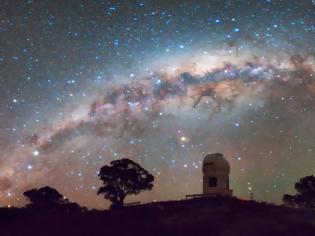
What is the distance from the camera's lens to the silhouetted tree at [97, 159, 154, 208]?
72.2 metres

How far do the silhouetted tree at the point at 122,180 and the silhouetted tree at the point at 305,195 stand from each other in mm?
27832

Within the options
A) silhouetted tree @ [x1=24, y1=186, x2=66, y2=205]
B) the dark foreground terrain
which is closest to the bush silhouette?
silhouetted tree @ [x1=24, y1=186, x2=66, y2=205]

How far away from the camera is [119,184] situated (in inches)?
2869

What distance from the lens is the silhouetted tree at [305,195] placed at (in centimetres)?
7854

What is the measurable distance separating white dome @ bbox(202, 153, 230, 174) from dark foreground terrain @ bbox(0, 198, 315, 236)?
6270 millimetres

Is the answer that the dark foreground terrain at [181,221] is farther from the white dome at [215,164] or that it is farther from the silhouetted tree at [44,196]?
the silhouetted tree at [44,196]

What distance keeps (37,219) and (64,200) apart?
36.2 m

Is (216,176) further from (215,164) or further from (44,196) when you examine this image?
(44,196)

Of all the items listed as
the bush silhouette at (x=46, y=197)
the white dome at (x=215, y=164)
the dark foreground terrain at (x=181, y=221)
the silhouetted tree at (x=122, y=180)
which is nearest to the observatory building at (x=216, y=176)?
the white dome at (x=215, y=164)

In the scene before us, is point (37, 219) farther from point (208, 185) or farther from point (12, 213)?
point (208, 185)

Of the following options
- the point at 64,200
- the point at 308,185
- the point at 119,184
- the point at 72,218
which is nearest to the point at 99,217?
the point at 72,218

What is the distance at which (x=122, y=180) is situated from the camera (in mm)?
72812

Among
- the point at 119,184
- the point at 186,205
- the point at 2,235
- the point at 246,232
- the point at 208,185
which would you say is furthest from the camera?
the point at 119,184

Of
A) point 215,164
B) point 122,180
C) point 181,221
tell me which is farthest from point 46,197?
point 181,221
